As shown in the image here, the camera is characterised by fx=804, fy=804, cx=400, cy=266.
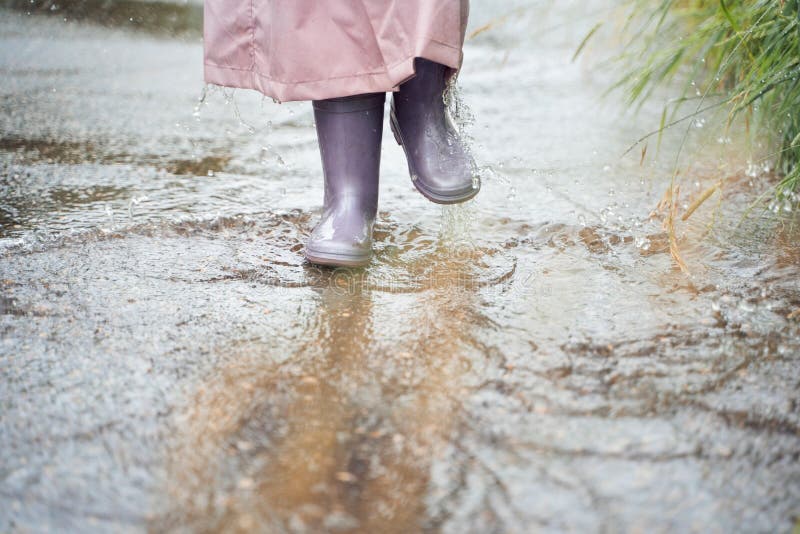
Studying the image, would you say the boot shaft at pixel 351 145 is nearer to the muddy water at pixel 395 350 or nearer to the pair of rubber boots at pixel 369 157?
the pair of rubber boots at pixel 369 157

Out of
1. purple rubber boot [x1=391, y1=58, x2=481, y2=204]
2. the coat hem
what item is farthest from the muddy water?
the coat hem

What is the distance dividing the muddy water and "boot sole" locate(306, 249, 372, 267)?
0.03 metres

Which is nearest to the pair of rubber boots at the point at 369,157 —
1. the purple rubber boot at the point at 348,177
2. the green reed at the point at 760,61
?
the purple rubber boot at the point at 348,177

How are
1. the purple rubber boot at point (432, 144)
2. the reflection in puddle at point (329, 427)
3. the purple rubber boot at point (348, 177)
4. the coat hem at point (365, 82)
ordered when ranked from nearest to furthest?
the reflection in puddle at point (329, 427), the coat hem at point (365, 82), the purple rubber boot at point (348, 177), the purple rubber boot at point (432, 144)

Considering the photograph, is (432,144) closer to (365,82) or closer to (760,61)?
(365,82)

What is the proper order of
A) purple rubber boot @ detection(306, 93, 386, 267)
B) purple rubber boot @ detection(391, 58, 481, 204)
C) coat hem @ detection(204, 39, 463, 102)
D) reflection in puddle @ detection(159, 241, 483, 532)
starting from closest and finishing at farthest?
reflection in puddle @ detection(159, 241, 483, 532) < coat hem @ detection(204, 39, 463, 102) < purple rubber boot @ detection(306, 93, 386, 267) < purple rubber boot @ detection(391, 58, 481, 204)

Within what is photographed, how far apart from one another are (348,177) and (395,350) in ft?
1.66

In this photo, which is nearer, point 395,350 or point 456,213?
point 395,350

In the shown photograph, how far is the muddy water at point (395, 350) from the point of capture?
0.93 m

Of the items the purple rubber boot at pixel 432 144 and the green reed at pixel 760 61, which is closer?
the green reed at pixel 760 61

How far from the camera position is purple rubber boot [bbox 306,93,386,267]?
5.15 feet

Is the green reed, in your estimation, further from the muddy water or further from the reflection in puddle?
the reflection in puddle

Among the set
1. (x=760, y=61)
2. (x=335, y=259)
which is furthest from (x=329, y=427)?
(x=760, y=61)

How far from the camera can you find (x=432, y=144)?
170 cm
